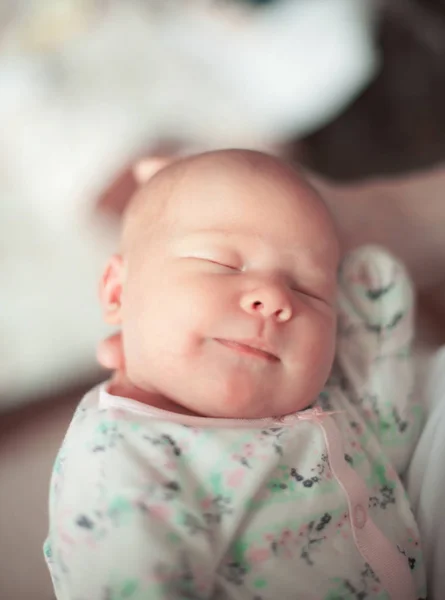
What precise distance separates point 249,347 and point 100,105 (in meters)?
0.91

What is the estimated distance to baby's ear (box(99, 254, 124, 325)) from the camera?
792 millimetres

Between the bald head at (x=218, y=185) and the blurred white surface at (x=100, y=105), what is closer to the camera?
the bald head at (x=218, y=185)

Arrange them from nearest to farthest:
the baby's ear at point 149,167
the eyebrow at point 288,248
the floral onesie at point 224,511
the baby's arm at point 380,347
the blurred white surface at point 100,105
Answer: the floral onesie at point 224,511
the eyebrow at point 288,248
the baby's arm at point 380,347
the baby's ear at point 149,167
the blurred white surface at point 100,105

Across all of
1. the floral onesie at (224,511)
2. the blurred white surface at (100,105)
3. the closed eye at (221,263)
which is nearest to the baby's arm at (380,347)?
the floral onesie at (224,511)

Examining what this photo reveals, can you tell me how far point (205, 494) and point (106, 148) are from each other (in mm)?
843

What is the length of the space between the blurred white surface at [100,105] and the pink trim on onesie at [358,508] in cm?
40

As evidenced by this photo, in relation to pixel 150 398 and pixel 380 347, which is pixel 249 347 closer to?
pixel 150 398

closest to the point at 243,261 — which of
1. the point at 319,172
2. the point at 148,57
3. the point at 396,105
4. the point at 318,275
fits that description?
the point at 318,275

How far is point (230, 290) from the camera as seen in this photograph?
67 centimetres

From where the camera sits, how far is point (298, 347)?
689 mm

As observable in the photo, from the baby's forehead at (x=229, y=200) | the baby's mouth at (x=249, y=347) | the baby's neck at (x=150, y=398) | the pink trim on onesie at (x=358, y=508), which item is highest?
the baby's forehead at (x=229, y=200)

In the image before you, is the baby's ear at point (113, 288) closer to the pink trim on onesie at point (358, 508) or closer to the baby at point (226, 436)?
the baby at point (226, 436)

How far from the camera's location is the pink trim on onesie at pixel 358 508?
67 cm

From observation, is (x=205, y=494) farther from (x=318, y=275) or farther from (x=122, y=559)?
(x=318, y=275)
